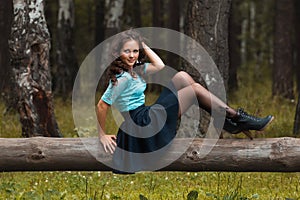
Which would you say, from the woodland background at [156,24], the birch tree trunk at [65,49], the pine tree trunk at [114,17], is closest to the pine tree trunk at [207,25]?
the woodland background at [156,24]

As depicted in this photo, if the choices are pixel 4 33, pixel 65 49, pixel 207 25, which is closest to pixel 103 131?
pixel 207 25

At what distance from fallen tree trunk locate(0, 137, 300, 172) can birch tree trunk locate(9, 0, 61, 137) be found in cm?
436

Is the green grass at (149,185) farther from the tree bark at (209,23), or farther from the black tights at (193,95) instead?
the tree bark at (209,23)

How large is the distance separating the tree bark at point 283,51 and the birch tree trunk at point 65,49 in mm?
6095

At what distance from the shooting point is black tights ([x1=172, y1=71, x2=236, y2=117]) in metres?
7.32

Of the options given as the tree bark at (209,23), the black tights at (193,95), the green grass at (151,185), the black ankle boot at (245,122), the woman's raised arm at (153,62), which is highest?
the tree bark at (209,23)

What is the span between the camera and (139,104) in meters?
7.59

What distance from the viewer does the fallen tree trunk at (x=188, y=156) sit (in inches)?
275

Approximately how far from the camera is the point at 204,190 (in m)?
8.70

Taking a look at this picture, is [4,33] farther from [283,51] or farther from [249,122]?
[249,122]

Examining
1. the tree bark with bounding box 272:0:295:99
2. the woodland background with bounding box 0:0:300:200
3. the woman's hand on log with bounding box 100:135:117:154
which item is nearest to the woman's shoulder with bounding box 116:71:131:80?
the woman's hand on log with bounding box 100:135:117:154

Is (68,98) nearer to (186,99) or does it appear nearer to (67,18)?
(67,18)

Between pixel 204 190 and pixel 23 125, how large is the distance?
4.07 metres

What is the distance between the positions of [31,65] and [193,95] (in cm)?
487
